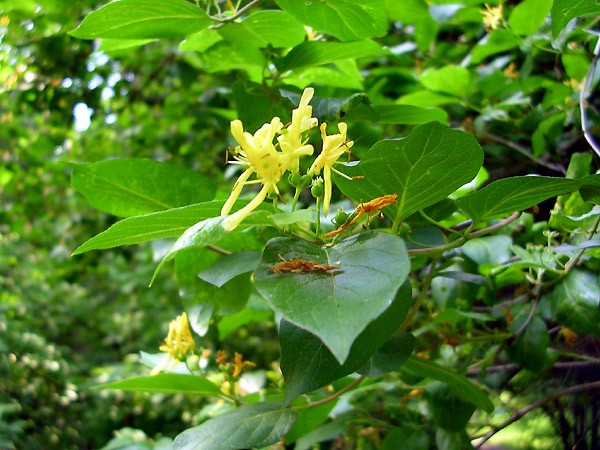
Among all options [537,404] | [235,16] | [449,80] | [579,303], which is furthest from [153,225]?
[449,80]

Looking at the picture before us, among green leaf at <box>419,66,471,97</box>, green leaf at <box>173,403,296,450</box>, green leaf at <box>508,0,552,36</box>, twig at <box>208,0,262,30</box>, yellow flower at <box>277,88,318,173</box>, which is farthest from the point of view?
green leaf at <box>419,66,471,97</box>

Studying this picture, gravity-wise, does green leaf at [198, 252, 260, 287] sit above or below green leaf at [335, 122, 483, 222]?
below

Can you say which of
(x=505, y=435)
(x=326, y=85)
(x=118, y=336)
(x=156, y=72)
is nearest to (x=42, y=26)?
(x=156, y=72)

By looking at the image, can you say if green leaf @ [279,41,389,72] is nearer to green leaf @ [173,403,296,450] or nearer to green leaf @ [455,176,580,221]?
green leaf @ [455,176,580,221]

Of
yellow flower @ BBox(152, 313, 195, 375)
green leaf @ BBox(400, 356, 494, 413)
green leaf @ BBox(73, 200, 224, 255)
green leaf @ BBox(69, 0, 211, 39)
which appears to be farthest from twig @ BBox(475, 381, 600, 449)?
green leaf @ BBox(69, 0, 211, 39)

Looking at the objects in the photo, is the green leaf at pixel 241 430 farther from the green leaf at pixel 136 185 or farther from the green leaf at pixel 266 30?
the green leaf at pixel 266 30
